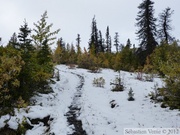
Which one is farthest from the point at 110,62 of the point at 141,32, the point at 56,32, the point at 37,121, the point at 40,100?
the point at 37,121

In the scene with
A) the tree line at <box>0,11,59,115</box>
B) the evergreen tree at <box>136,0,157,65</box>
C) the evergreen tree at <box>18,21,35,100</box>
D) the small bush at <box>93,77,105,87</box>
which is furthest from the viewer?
the evergreen tree at <box>136,0,157,65</box>

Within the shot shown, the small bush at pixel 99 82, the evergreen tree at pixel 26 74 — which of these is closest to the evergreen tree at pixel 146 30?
the small bush at pixel 99 82

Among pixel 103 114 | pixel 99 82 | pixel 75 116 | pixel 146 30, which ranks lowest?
pixel 75 116

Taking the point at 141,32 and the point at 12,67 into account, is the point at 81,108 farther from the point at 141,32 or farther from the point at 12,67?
the point at 141,32

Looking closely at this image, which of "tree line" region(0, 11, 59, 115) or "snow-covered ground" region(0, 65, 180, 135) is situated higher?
"tree line" region(0, 11, 59, 115)

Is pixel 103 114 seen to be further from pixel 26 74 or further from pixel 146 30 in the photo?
pixel 146 30

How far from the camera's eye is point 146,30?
115 feet

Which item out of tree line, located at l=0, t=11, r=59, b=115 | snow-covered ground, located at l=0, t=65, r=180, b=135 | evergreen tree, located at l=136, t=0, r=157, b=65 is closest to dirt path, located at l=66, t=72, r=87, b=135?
snow-covered ground, located at l=0, t=65, r=180, b=135

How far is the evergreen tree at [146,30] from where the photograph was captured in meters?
34.3

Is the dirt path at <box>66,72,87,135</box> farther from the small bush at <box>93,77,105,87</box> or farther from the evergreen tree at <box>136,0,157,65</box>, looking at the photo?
the evergreen tree at <box>136,0,157,65</box>

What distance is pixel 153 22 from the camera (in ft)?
116

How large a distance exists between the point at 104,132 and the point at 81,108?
4156 millimetres

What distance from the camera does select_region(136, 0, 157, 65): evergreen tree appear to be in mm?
34312

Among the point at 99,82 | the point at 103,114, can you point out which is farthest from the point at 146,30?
the point at 103,114
